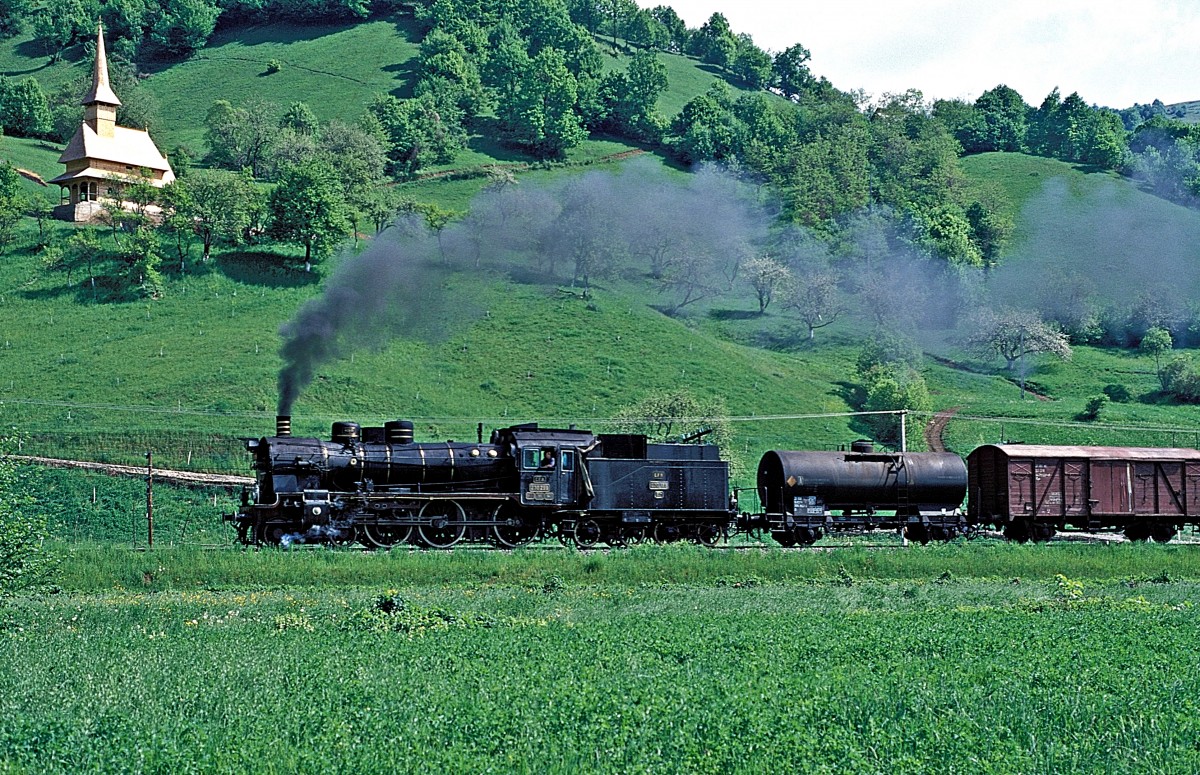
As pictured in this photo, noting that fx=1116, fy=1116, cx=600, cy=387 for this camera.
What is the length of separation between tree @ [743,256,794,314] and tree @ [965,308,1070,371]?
18774 millimetres

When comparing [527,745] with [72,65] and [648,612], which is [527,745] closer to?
[648,612]

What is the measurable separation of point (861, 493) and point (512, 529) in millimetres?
13119

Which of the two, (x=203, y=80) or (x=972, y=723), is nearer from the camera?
(x=972, y=723)

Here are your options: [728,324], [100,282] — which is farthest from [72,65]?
[728,324]

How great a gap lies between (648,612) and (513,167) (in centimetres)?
12317

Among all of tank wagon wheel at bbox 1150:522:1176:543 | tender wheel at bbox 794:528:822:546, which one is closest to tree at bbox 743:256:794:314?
tank wagon wheel at bbox 1150:522:1176:543

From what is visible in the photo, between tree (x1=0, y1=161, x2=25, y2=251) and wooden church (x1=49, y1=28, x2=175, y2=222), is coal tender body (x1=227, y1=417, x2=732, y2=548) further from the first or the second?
wooden church (x1=49, y1=28, x2=175, y2=222)

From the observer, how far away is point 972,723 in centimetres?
1297

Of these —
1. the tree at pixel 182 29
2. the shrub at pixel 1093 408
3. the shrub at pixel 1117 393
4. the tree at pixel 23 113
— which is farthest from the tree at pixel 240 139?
the shrub at pixel 1117 393

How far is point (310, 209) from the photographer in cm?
9094

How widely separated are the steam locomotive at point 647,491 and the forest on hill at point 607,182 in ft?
51.6

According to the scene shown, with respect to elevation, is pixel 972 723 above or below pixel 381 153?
below

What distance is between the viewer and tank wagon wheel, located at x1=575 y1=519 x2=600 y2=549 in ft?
129

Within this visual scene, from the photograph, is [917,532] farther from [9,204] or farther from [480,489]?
[9,204]
